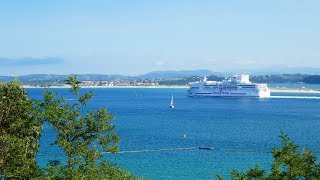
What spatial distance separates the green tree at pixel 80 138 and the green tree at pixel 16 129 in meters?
0.63

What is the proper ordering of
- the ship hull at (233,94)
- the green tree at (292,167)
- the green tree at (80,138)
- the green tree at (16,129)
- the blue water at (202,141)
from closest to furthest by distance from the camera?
the green tree at (292,167) → the green tree at (80,138) → the green tree at (16,129) → the blue water at (202,141) → the ship hull at (233,94)

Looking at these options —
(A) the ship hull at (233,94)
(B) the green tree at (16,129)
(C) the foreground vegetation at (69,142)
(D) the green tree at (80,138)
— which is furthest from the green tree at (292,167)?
(A) the ship hull at (233,94)

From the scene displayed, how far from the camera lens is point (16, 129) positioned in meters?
15.6

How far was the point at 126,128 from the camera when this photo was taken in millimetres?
58688

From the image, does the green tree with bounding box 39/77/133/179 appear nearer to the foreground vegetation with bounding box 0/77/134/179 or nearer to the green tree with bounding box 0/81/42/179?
the foreground vegetation with bounding box 0/77/134/179

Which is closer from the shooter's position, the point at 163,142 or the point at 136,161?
the point at 136,161

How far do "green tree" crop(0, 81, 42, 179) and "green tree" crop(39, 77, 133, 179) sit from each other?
2.06 feet

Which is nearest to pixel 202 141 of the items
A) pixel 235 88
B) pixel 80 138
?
pixel 80 138

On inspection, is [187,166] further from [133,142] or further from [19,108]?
[19,108]

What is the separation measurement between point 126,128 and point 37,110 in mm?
45300

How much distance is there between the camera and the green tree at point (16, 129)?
1327 cm

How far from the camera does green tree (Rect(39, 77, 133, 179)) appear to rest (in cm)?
1270

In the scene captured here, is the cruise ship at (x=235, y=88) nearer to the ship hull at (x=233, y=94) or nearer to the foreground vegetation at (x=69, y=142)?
the ship hull at (x=233, y=94)

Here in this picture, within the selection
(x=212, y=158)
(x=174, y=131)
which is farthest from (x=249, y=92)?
(x=212, y=158)
